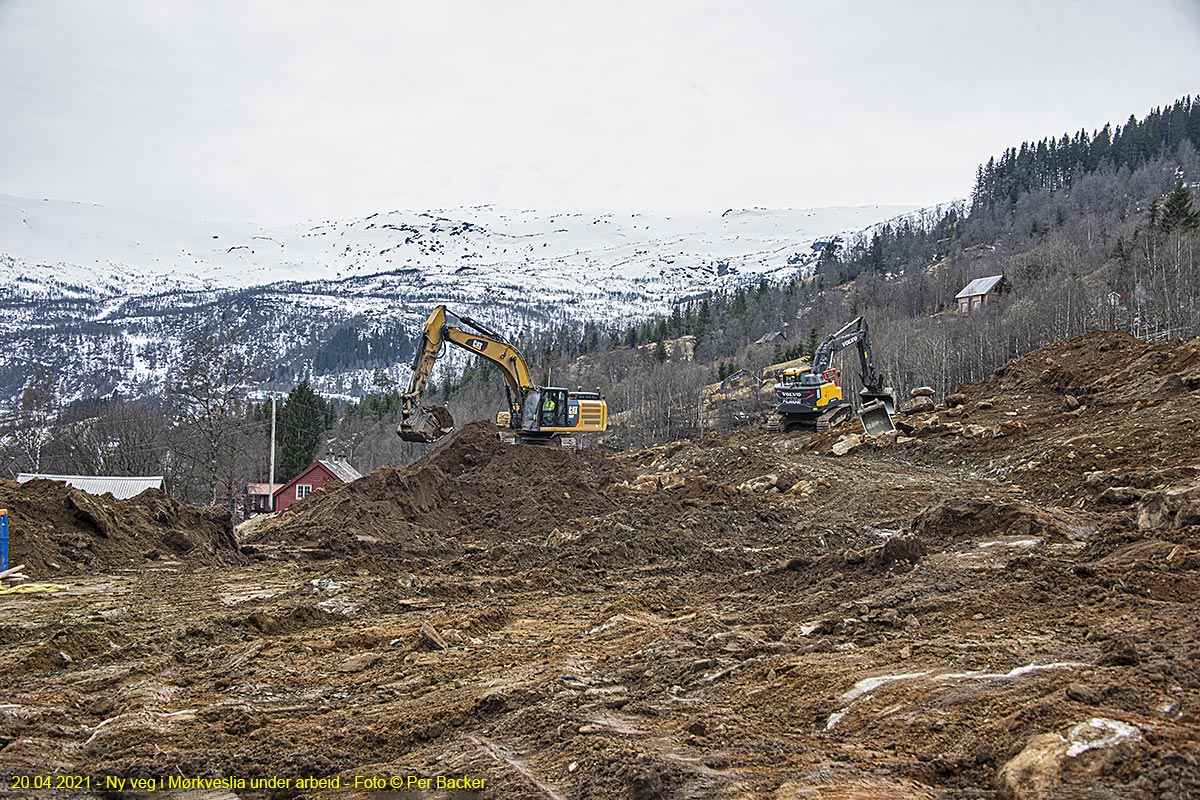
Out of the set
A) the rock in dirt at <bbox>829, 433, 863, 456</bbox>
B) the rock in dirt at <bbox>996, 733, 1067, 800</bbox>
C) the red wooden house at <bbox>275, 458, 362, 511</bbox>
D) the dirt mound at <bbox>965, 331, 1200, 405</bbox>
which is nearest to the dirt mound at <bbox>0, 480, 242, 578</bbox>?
the rock in dirt at <bbox>996, 733, 1067, 800</bbox>

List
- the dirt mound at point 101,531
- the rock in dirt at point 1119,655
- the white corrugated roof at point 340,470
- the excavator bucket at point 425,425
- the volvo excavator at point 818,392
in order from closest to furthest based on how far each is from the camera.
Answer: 1. the rock in dirt at point 1119,655
2. the dirt mound at point 101,531
3. the excavator bucket at point 425,425
4. the volvo excavator at point 818,392
5. the white corrugated roof at point 340,470

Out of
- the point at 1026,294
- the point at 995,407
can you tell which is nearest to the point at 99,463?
the point at 995,407

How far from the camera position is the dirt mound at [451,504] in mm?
17609

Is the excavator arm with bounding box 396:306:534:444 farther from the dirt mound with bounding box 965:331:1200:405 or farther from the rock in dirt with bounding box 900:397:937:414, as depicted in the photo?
the dirt mound with bounding box 965:331:1200:405

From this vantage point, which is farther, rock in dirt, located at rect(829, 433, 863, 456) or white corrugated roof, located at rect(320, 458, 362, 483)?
white corrugated roof, located at rect(320, 458, 362, 483)

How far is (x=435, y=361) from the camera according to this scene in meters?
24.3

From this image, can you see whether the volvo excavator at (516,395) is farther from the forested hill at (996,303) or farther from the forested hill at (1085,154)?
the forested hill at (1085,154)

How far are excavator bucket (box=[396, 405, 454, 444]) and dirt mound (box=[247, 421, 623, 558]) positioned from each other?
1.00 meters

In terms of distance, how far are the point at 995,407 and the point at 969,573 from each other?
69.7 feet

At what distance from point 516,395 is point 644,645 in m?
20.3

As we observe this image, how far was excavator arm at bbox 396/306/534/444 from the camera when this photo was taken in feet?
72.8

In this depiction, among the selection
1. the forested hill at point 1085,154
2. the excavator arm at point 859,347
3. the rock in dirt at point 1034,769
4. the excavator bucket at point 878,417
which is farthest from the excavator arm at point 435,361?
the forested hill at point 1085,154

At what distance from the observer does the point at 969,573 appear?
29.7 ft

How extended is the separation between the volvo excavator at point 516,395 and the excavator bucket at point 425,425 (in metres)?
0.03
